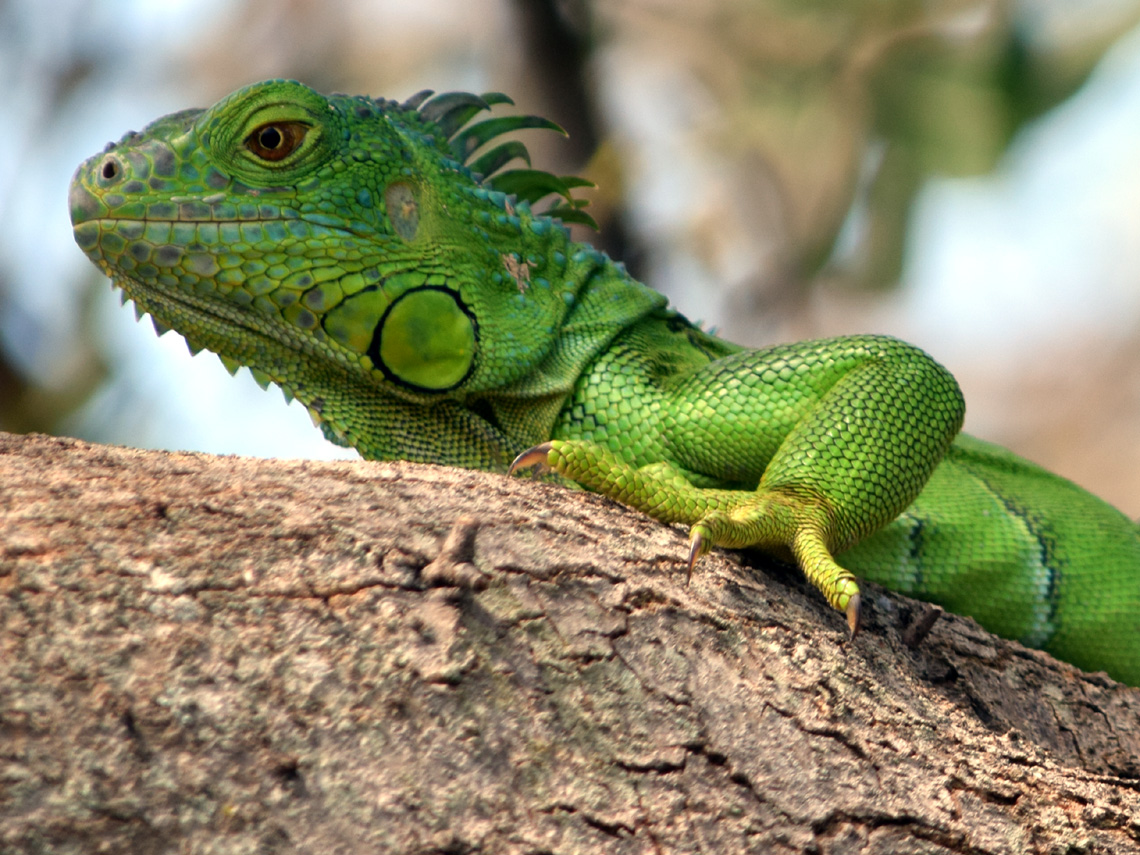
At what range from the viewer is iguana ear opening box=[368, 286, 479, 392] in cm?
376

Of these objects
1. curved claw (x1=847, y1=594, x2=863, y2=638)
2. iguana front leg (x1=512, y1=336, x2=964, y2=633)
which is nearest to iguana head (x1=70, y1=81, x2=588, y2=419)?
iguana front leg (x1=512, y1=336, x2=964, y2=633)

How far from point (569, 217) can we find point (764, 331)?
32.2 ft

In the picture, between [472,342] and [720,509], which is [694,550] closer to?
[720,509]

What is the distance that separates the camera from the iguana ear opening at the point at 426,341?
148 inches

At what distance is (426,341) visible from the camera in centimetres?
381

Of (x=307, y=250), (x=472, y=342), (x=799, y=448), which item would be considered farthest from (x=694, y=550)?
(x=307, y=250)

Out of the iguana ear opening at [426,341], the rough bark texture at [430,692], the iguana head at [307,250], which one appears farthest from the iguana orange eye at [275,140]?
the rough bark texture at [430,692]

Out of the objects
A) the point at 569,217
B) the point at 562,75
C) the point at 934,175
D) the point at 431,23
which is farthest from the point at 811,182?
the point at 569,217

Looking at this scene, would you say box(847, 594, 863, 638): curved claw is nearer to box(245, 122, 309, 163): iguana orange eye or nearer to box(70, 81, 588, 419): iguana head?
box(70, 81, 588, 419): iguana head

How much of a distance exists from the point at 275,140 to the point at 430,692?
2.43 metres

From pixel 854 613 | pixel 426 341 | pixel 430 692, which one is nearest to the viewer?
pixel 430 692

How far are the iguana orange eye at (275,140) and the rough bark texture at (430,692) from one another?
1.48 meters

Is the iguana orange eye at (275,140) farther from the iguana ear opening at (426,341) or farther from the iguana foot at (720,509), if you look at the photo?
the iguana foot at (720,509)

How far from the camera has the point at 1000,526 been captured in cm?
464
